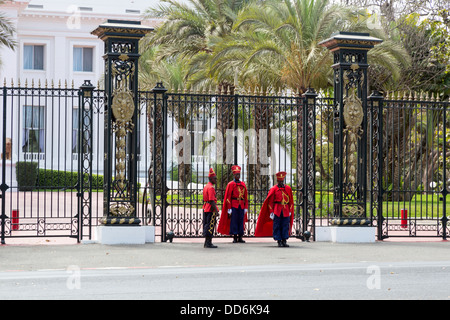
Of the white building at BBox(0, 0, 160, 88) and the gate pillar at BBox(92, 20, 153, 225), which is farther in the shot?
the white building at BBox(0, 0, 160, 88)

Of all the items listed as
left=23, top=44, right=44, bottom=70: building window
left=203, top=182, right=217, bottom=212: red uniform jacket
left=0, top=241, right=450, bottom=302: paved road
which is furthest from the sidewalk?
left=23, top=44, right=44, bottom=70: building window

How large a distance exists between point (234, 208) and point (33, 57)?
3671cm

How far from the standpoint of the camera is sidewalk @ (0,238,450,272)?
12.2 m

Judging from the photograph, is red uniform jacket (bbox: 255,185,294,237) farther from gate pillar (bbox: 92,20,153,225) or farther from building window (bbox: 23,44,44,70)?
building window (bbox: 23,44,44,70)

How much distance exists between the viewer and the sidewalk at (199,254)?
12250 mm

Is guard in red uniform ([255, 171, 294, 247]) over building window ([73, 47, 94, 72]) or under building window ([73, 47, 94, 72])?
under

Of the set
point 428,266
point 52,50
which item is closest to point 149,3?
point 52,50

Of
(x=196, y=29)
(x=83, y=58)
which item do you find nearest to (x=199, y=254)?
(x=196, y=29)

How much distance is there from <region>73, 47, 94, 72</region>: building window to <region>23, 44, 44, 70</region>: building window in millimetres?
2118

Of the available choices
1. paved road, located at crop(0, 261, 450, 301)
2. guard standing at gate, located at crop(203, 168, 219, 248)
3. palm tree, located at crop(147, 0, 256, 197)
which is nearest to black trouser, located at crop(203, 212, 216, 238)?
guard standing at gate, located at crop(203, 168, 219, 248)

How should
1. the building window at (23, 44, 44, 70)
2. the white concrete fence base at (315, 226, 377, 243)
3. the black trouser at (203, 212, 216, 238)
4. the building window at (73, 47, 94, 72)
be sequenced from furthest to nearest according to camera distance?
the building window at (73, 47, 94, 72) < the building window at (23, 44, 44, 70) < the white concrete fence base at (315, 226, 377, 243) < the black trouser at (203, 212, 216, 238)

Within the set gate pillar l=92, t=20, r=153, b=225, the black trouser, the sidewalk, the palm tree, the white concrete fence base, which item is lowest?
the sidewalk

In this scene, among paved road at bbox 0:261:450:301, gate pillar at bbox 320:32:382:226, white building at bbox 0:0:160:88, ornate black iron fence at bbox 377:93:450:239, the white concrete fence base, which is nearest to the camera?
paved road at bbox 0:261:450:301
